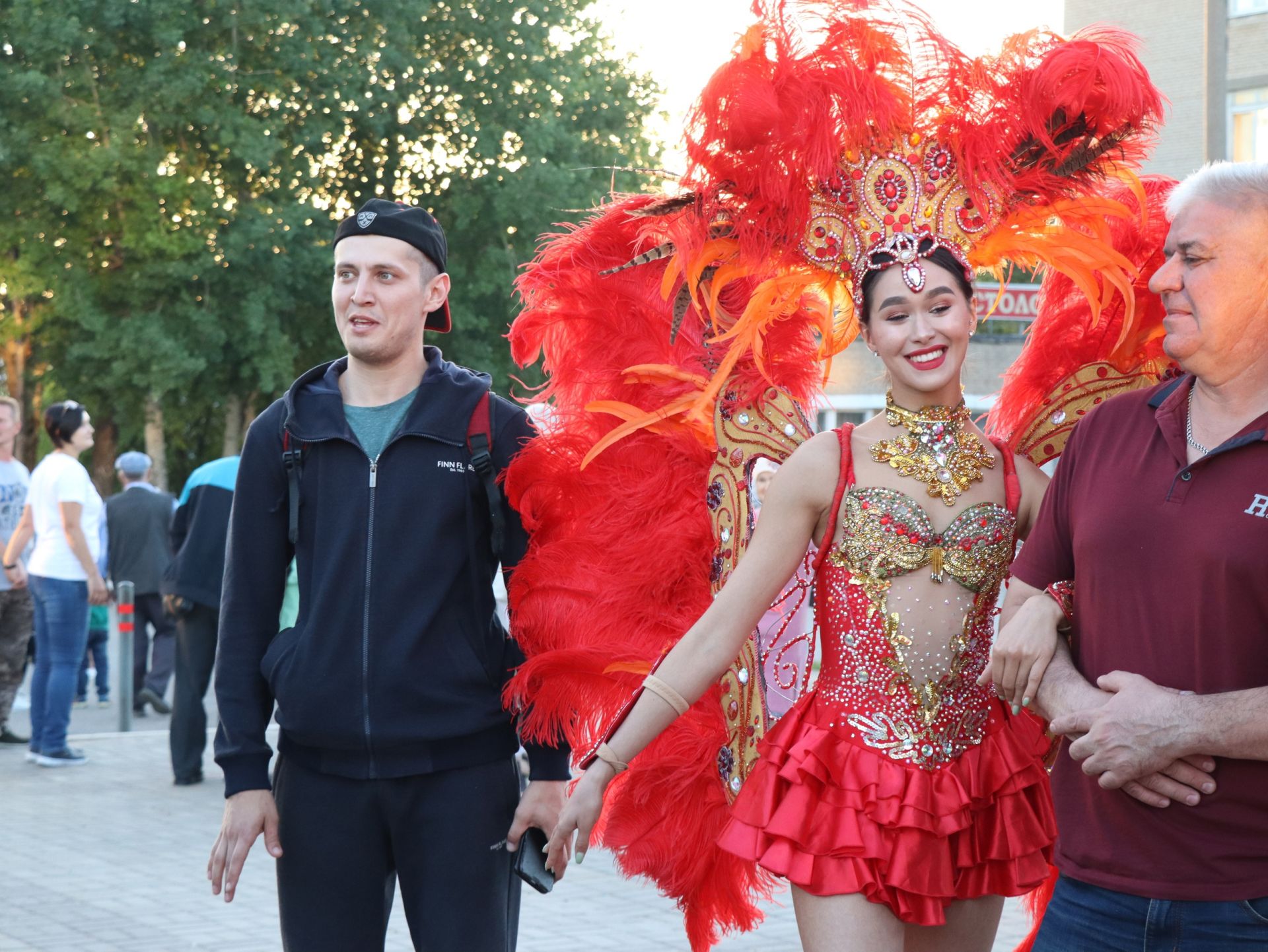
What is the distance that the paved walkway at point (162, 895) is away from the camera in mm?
5980

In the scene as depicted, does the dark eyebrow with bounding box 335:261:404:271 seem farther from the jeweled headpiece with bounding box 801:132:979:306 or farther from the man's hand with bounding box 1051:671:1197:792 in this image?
the man's hand with bounding box 1051:671:1197:792

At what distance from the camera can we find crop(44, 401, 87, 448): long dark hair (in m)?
9.40

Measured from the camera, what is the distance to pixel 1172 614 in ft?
8.68

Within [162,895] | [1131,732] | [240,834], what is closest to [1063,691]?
[1131,732]

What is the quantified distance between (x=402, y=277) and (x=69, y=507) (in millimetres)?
6434

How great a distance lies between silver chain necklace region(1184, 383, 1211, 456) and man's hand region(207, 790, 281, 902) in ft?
6.57

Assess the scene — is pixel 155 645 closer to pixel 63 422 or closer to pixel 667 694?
pixel 63 422

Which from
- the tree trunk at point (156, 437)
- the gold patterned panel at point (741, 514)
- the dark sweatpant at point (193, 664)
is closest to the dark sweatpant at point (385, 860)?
the gold patterned panel at point (741, 514)

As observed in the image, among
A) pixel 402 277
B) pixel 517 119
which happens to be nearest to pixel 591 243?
pixel 402 277

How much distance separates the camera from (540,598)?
372cm

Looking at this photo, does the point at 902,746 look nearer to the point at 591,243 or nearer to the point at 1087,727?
the point at 1087,727

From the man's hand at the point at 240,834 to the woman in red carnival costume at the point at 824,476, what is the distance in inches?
23.8

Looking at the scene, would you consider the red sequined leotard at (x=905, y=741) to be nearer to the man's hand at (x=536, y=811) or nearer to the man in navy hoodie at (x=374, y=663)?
the man's hand at (x=536, y=811)

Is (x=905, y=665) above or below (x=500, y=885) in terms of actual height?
above
